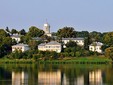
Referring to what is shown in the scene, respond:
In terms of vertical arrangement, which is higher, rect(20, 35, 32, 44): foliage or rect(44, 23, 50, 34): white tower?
rect(44, 23, 50, 34): white tower

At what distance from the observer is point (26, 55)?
74.9 m

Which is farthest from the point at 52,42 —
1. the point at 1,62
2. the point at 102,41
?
the point at 1,62

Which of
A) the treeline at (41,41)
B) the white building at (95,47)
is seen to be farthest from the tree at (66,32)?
the white building at (95,47)

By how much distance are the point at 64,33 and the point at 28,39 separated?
23.5 feet

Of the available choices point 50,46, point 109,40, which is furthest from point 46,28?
point 109,40

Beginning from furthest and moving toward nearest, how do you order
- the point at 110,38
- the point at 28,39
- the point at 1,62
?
the point at 28,39 → the point at 110,38 → the point at 1,62

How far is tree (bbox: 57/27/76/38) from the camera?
8778 centimetres

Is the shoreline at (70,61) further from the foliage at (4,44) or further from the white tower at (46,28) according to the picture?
the white tower at (46,28)

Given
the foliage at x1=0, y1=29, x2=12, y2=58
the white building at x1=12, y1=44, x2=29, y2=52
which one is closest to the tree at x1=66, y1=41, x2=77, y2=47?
the white building at x1=12, y1=44, x2=29, y2=52

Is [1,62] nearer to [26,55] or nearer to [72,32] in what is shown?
[26,55]

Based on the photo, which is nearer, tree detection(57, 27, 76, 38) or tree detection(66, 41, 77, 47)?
tree detection(66, 41, 77, 47)

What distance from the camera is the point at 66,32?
89500mm

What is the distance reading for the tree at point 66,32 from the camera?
288 ft

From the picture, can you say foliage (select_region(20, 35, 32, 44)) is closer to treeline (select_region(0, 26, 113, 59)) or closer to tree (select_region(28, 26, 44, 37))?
treeline (select_region(0, 26, 113, 59))
